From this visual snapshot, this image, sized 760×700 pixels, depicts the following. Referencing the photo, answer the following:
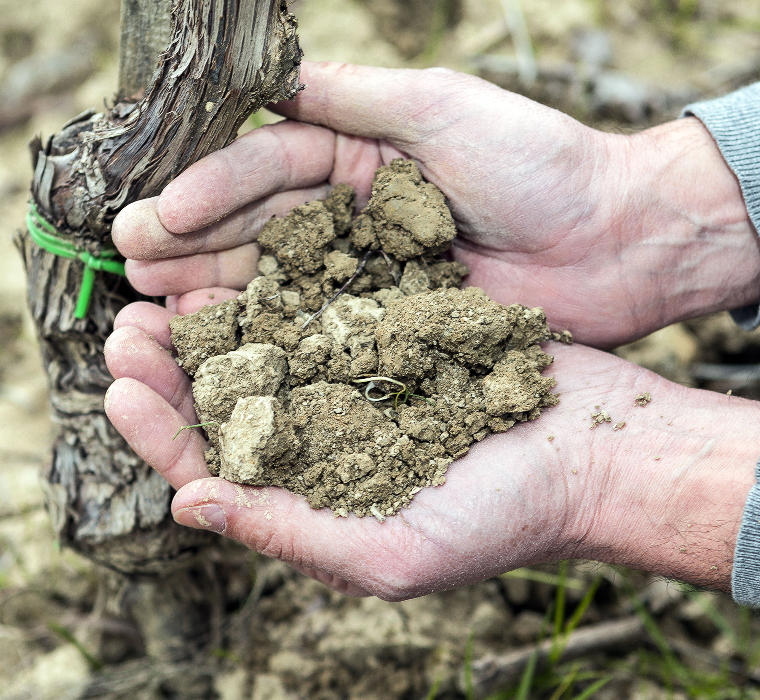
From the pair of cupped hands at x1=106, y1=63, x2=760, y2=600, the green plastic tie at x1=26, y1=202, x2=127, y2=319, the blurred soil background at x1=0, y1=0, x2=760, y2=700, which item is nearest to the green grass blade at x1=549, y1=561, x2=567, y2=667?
the blurred soil background at x1=0, y1=0, x2=760, y2=700

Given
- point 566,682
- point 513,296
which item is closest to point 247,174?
point 513,296

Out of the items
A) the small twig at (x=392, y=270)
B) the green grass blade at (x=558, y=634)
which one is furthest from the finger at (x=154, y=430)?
the green grass blade at (x=558, y=634)

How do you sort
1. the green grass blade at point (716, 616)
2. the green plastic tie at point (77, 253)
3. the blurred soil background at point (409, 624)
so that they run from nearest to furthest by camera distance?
the green plastic tie at point (77, 253) → the blurred soil background at point (409, 624) → the green grass blade at point (716, 616)

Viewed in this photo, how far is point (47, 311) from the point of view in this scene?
74.4 inches

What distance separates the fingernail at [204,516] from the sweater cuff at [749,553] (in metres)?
1.32

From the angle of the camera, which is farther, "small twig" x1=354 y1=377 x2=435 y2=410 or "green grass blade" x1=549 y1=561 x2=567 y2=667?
"green grass blade" x1=549 y1=561 x2=567 y2=667

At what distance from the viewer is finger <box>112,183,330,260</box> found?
1.69 metres

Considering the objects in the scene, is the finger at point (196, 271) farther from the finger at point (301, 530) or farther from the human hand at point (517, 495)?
the finger at point (301, 530)

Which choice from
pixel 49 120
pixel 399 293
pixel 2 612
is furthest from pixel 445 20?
pixel 2 612

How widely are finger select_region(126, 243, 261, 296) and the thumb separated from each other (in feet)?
1.57

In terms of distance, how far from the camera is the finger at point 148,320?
176 cm

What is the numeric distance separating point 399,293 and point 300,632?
4.77 feet

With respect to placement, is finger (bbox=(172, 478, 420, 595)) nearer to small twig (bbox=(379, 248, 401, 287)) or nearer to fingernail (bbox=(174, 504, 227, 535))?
fingernail (bbox=(174, 504, 227, 535))

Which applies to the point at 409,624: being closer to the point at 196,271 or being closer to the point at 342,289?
the point at 342,289
